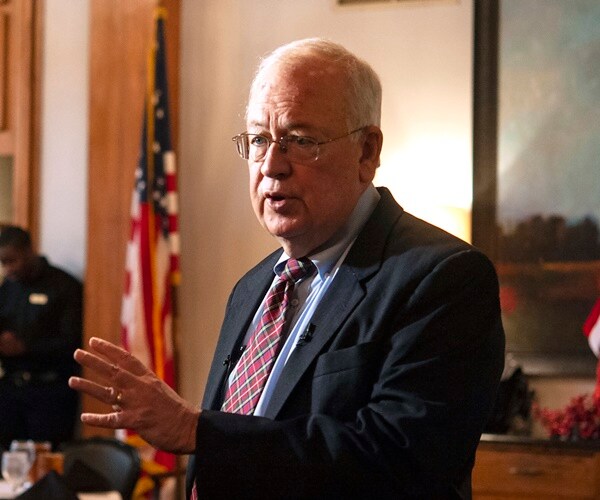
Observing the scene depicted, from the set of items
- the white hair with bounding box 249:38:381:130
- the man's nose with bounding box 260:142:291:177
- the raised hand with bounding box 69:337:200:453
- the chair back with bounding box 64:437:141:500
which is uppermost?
the white hair with bounding box 249:38:381:130

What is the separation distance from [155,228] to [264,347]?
177 inches

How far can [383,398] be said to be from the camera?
1729mm

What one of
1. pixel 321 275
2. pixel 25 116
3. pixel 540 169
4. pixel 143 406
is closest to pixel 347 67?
pixel 321 275

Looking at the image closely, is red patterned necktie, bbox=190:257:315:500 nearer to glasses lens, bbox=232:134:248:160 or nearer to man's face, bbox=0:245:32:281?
glasses lens, bbox=232:134:248:160

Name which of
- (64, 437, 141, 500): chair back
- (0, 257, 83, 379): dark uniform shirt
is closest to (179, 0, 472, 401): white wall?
(0, 257, 83, 379): dark uniform shirt

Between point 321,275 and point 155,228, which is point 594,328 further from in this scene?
point 321,275

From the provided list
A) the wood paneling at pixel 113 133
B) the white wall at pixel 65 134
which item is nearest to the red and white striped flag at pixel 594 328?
the wood paneling at pixel 113 133

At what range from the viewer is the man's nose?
197 centimetres

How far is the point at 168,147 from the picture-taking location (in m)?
6.43

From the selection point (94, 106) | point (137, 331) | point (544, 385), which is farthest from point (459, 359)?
point (94, 106)

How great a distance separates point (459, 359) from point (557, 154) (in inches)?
173

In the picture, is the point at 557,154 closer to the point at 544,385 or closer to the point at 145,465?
the point at 544,385

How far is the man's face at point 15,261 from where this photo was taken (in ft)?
22.2

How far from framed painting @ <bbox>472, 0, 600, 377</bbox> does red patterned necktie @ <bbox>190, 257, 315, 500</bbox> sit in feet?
13.1
